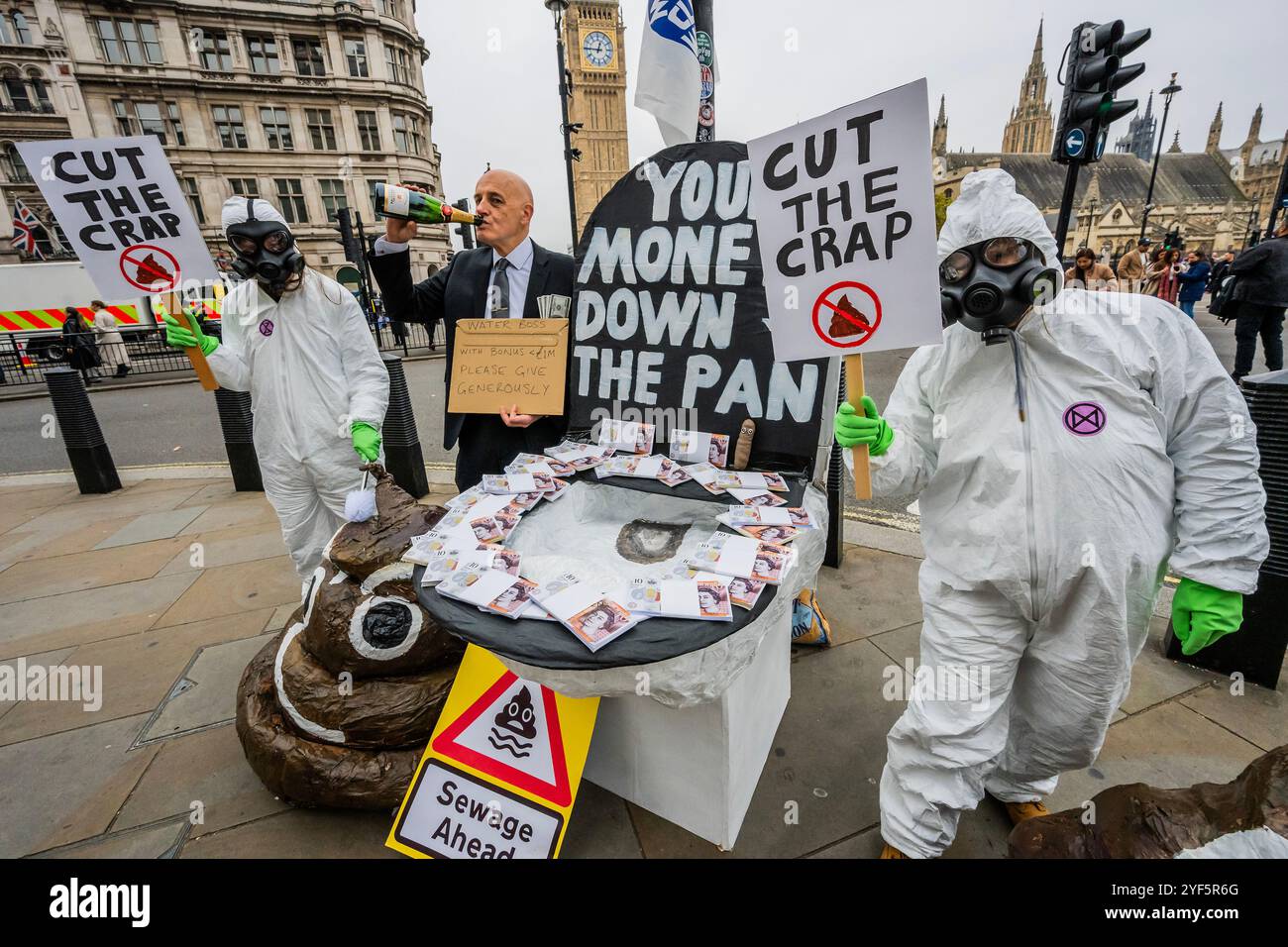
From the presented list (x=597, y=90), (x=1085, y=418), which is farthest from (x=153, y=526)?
(x=597, y=90)

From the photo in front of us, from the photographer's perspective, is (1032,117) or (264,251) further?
(1032,117)

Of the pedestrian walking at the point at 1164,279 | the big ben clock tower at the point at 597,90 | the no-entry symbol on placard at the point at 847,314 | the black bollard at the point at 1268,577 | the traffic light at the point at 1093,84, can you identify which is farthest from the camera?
the big ben clock tower at the point at 597,90

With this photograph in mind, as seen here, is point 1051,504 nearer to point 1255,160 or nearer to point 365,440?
point 365,440

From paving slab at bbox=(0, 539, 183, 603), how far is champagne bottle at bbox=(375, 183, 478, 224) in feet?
11.9

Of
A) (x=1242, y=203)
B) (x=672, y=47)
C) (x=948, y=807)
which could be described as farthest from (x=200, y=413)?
(x=1242, y=203)

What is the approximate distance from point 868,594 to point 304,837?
9.72ft

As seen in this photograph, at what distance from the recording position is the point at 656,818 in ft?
6.80

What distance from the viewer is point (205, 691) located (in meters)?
2.83

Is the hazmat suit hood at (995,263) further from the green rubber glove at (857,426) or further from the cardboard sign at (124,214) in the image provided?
the cardboard sign at (124,214)

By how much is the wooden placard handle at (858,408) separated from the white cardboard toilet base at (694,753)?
632 mm

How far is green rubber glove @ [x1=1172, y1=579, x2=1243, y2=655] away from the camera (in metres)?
1.50

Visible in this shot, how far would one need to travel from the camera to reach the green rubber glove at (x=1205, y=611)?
1.50 metres

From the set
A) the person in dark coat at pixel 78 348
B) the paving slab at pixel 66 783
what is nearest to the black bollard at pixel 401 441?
the paving slab at pixel 66 783
